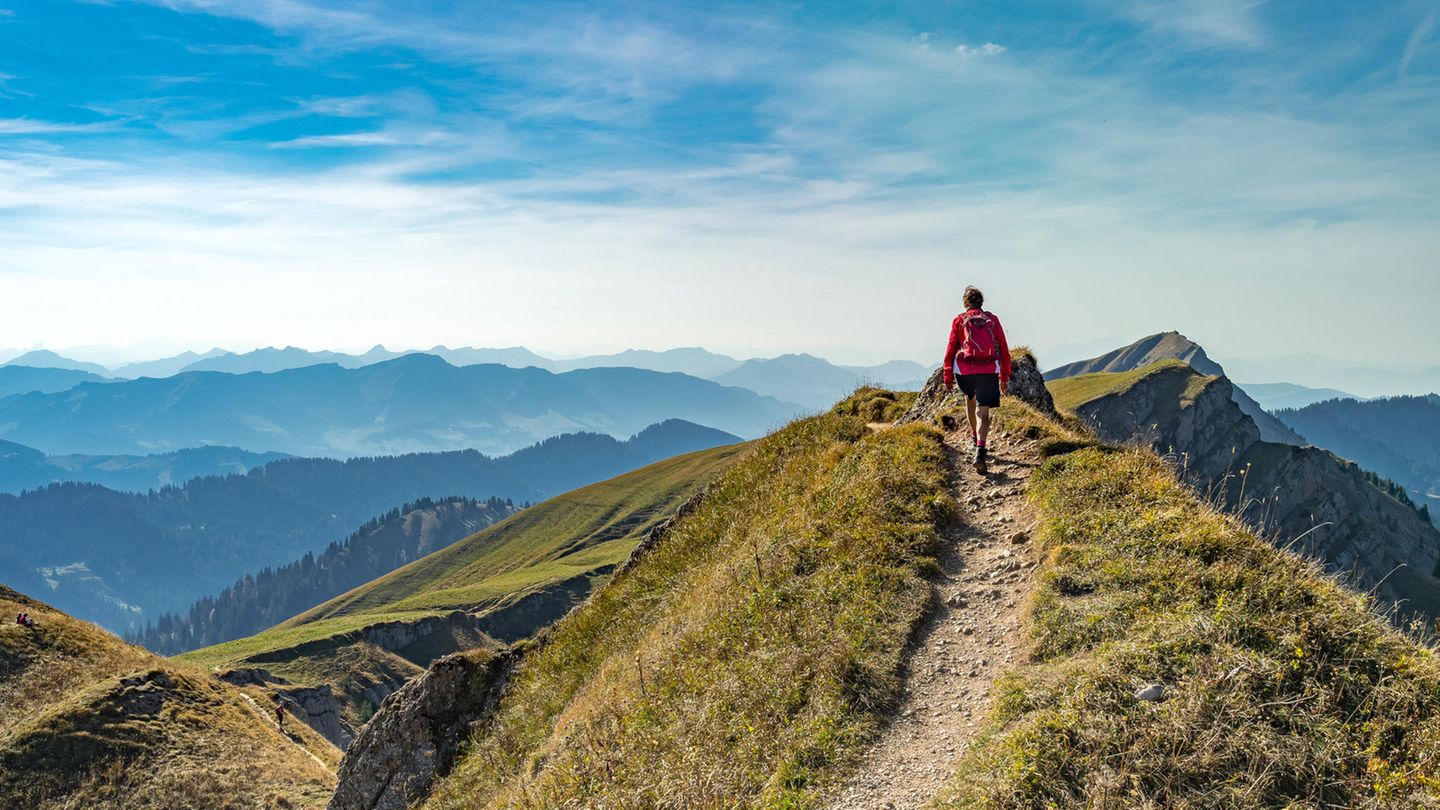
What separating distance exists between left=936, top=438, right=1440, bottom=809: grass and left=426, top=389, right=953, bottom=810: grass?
→ 2.25m

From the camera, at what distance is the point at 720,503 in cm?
2408

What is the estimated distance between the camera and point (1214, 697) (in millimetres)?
8516

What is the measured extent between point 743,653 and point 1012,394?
1264 centimetres

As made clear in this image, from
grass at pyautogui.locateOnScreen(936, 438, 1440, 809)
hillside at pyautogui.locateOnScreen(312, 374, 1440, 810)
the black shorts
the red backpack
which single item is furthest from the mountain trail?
grass at pyautogui.locateOnScreen(936, 438, 1440, 809)

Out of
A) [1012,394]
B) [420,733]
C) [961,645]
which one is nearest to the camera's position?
[961,645]

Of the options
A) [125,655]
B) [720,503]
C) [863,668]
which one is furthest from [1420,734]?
[125,655]

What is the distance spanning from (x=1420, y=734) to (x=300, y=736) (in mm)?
52907

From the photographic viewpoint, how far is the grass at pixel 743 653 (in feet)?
34.6

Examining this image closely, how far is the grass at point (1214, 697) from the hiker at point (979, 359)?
6.35m

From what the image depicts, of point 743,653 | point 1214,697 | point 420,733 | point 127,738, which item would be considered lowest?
point 127,738

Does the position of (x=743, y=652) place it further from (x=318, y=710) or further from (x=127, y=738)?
(x=318, y=710)

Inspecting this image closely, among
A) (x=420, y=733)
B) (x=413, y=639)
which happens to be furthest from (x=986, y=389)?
(x=413, y=639)

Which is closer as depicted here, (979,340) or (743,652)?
(743,652)

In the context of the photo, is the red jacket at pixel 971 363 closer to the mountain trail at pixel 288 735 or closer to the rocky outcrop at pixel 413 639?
the mountain trail at pixel 288 735
